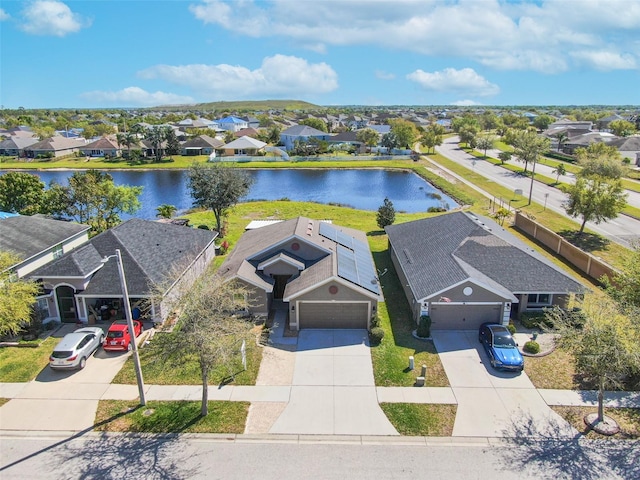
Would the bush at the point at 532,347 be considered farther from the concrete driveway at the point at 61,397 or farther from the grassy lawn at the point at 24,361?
the grassy lawn at the point at 24,361

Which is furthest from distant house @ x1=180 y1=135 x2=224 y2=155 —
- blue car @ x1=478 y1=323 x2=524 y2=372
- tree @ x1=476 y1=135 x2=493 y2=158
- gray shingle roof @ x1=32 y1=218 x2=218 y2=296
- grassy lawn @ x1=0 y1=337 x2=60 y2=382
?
blue car @ x1=478 y1=323 x2=524 y2=372

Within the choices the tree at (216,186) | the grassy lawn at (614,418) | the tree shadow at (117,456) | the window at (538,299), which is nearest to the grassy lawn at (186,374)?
the tree shadow at (117,456)

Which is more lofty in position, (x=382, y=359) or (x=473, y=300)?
(x=473, y=300)

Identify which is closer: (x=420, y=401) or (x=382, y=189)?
(x=420, y=401)

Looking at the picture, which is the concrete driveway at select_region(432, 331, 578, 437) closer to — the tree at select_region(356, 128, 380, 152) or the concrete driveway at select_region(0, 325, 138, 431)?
the concrete driveway at select_region(0, 325, 138, 431)

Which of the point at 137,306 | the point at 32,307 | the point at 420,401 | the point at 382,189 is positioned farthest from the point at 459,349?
the point at 382,189

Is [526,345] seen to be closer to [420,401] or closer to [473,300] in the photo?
[473,300]
